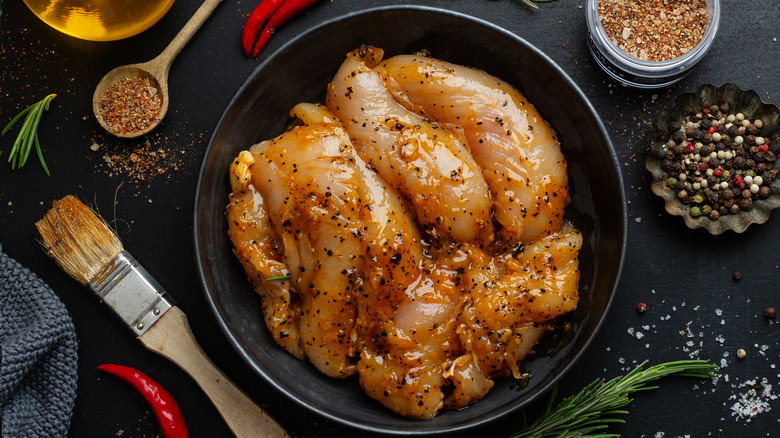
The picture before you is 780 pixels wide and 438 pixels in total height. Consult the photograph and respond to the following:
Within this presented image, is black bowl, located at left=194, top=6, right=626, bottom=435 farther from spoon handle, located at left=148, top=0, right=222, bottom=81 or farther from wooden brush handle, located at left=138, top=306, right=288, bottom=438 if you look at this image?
spoon handle, located at left=148, top=0, right=222, bottom=81

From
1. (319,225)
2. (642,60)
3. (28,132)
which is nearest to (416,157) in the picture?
(319,225)

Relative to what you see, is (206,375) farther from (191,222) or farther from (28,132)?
(28,132)

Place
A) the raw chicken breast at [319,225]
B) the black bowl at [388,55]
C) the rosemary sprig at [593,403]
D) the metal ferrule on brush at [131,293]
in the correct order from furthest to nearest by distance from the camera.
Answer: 1. the metal ferrule on brush at [131,293]
2. the rosemary sprig at [593,403]
3. the black bowl at [388,55]
4. the raw chicken breast at [319,225]

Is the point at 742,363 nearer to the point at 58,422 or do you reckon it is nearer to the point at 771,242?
the point at 771,242

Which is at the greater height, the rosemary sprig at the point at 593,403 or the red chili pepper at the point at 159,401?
the red chili pepper at the point at 159,401

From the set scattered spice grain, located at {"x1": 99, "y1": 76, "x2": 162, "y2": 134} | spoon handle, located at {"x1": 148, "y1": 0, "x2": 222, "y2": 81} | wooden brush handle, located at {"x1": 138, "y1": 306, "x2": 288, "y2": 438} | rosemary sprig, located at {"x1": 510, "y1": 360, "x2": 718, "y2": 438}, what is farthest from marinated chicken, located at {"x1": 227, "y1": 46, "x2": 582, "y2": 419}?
spoon handle, located at {"x1": 148, "y1": 0, "x2": 222, "y2": 81}

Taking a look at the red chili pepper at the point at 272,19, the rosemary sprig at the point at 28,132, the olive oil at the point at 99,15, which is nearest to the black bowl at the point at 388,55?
the red chili pepper at the point at 272,19

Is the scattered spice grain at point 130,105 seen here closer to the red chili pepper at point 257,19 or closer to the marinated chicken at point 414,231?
the red chili pepper at point 257,19

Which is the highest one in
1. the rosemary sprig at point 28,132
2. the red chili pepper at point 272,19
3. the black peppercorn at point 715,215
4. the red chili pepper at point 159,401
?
the rosemary sprig at point 28,132
